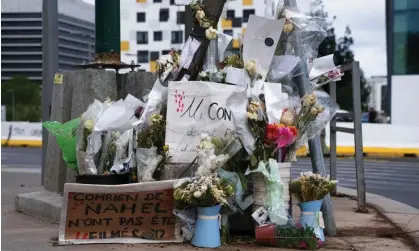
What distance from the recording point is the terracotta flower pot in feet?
19.5

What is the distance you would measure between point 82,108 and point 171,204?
240cm

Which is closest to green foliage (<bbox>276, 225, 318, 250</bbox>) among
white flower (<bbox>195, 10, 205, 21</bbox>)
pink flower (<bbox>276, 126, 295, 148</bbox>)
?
pink flower (<bbox>276, 126, 295, 148</bbox>)

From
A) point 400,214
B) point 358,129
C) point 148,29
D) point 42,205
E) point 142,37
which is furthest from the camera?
point 142,37

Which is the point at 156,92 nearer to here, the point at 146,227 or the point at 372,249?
the point at 146,227

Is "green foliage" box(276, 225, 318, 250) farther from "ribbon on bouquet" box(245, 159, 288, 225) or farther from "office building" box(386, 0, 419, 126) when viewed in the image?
"office building" box(386, 0, 419, 126)

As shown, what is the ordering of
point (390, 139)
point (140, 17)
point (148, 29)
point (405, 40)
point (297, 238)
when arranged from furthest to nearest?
point (140, 17), point (148, 29), point (405, 40), point (390, 139), point (297, 238)

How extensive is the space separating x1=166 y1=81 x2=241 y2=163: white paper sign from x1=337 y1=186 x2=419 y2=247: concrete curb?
7.81 feet

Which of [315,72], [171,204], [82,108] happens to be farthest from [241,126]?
[82,108]

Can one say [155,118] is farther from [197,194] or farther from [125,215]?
[197,194]

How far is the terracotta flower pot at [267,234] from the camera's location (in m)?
5.93

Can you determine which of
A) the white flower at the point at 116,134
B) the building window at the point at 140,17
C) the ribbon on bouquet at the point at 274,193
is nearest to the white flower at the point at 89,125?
the white flower at the point at 116,134

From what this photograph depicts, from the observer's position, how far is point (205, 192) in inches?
221

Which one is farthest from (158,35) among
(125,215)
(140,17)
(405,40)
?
(125,215)

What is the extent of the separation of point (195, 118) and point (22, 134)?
101ft
